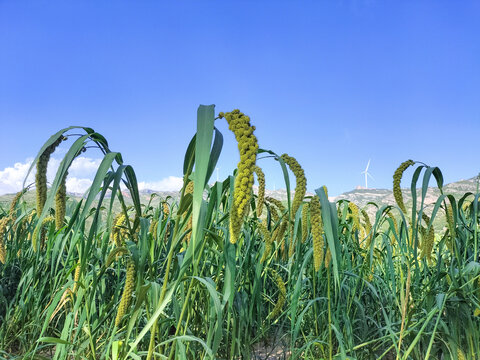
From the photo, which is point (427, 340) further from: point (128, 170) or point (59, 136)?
point (59, 136)

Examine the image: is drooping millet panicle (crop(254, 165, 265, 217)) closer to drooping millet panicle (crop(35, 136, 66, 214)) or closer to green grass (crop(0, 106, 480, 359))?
green grass (crop(0, 106, 480, 359))

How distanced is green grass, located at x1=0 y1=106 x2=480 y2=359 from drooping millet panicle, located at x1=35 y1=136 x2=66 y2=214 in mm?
58

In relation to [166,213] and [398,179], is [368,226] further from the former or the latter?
[166,213]

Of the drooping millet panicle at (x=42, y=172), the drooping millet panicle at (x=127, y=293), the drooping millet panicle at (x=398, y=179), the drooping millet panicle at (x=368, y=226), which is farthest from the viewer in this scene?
the drooping millet panicle at (x=368, y=226)

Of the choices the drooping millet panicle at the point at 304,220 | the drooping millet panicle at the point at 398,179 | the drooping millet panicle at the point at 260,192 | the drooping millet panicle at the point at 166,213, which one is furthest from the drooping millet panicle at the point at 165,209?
the drooping millet panicle at the point at 398,179

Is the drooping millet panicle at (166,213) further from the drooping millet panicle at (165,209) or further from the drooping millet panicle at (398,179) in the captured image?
the drooping millet panicle at (398,179)

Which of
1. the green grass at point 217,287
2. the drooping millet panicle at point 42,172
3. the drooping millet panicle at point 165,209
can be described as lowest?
the green grass at point 217,287

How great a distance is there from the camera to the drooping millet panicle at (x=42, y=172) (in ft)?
4.42

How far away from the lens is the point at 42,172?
1354 mm

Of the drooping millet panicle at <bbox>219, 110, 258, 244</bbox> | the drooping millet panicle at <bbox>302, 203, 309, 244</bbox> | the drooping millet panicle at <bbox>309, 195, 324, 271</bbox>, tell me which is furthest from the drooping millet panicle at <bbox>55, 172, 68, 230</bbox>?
the drooping millet panicle at <bbox>302, 203, 309, 244</bbox>

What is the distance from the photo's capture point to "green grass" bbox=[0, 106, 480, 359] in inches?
57.9

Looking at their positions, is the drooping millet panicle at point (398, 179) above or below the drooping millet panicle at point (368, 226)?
above

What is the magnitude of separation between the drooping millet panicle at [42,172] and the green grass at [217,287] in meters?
0.06

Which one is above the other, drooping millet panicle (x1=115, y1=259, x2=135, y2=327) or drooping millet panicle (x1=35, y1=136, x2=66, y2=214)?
drooping millet panicle (x1=35, y1=136, x2=66, y2=214)
